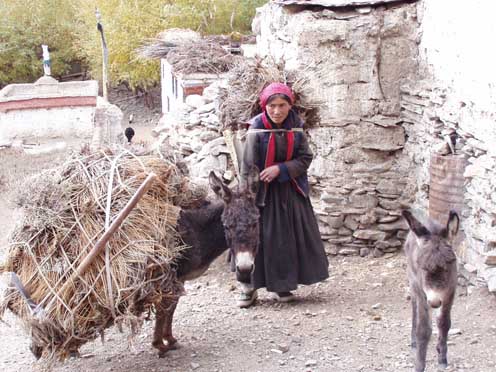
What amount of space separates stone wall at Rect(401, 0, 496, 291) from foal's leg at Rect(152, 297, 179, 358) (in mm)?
2440

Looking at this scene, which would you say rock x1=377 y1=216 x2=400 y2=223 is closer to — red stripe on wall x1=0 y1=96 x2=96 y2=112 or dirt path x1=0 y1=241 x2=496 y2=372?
dirt path x1=0 y1=241 x2=496 y2=372

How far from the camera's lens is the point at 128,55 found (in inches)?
1005

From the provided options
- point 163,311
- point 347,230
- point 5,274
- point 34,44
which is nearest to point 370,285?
point 347,230

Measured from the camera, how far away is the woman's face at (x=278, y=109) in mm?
5027

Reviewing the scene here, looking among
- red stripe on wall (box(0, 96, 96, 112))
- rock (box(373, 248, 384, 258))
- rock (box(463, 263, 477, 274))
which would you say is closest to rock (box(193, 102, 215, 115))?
rock (box(373, 248, 384, 258))

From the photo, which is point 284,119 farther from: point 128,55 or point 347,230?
point 128,55

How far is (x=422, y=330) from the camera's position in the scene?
13.0 feet

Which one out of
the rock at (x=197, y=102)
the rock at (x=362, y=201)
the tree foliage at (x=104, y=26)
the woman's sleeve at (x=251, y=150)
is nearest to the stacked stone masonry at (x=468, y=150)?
the rock at (x=362, y=201)

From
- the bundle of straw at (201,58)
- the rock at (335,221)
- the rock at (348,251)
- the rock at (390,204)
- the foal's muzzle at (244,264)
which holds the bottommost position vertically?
the rock at (348,251)

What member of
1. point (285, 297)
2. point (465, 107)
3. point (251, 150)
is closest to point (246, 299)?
point (285, 297)

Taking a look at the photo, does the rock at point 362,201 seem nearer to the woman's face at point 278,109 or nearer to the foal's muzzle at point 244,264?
the woman's face at point 278,109

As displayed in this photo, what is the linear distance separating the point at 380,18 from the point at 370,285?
264 centimetres

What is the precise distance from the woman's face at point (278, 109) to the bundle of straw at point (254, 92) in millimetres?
549

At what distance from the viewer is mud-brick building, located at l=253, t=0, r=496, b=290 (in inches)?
250
